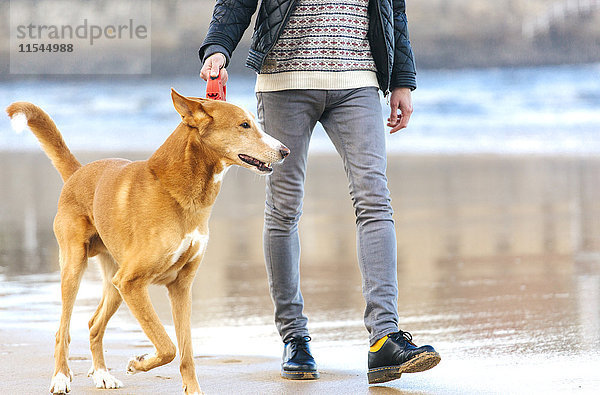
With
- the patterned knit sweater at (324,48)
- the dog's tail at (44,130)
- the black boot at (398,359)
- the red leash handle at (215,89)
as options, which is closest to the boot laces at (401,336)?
the black boot at (398,359)

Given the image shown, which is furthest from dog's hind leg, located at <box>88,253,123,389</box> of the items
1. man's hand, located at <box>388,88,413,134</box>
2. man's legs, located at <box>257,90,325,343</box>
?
man's hand, located at <box>388,88,413,134</box>

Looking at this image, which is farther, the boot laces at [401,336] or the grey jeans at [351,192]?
the grey jeans at [351,192]

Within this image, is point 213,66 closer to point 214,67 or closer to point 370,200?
point 214,67

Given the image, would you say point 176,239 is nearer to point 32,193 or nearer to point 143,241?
point 143,241

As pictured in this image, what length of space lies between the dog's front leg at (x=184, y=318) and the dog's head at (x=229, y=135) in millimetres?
458

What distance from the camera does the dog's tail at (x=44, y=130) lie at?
3.71m

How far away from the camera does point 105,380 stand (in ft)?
11.3

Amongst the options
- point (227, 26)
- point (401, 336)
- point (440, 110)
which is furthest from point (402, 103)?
point (440, 110)

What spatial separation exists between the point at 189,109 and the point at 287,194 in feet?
2.40

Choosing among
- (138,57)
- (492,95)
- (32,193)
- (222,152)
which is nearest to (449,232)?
(222,152)

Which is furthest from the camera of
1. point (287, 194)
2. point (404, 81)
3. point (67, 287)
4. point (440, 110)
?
point (440, 110)

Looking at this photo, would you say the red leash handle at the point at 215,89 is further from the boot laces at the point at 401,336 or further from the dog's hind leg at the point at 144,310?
the boot laces at the point at 401,336

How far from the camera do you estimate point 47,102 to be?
32500mm

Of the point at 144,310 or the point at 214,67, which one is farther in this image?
the point at 214,67
